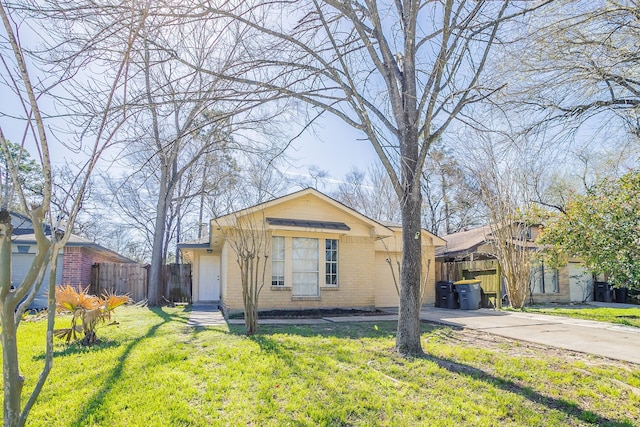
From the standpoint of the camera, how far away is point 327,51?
7.27 meters

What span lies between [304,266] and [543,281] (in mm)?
12594

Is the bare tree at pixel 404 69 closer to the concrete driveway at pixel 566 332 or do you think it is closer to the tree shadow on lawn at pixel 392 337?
the tree shadow on lawn at pixel 392 337

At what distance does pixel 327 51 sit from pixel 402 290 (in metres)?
4.58

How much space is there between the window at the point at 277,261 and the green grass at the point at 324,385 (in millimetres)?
4576

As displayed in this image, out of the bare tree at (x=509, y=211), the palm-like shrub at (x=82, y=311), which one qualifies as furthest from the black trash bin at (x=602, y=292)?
the palm-like shrub at (x=82, y=311)

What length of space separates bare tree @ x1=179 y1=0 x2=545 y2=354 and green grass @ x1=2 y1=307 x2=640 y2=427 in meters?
1.26

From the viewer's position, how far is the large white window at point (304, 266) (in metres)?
12.1

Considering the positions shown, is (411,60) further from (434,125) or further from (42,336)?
(42,336)

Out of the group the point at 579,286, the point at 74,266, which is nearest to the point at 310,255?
the point at 74,266

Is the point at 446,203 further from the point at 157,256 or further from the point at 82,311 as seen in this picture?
the point at 82,311

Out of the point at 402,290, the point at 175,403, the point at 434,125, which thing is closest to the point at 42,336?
the point at 175,403

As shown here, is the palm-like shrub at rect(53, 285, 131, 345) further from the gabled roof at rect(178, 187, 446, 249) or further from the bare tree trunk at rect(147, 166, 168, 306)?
the bare tree trunk at rect(147, 166, 168, 306)

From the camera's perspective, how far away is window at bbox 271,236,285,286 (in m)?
11.8

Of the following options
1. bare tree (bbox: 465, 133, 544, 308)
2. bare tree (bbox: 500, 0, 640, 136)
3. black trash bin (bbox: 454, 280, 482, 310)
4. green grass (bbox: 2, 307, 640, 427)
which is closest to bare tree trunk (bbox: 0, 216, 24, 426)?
green grass (bbox: 2, 307, 640, 427)
